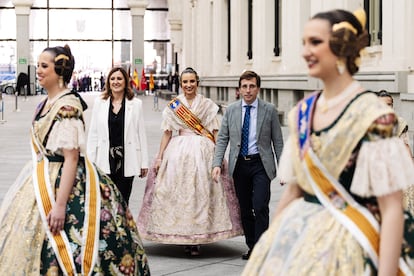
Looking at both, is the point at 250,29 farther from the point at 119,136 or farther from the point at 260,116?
the point at 260,116

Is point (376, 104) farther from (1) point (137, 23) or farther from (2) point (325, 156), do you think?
(1) point (137, 23)

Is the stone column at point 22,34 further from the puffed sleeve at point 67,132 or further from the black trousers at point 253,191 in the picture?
the puffed sleeve at point 67,132

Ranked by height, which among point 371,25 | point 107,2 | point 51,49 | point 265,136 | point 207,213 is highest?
point 107,2

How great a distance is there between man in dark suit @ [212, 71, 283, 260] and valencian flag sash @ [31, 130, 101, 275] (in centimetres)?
281

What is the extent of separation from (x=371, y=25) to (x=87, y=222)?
14.3 metres

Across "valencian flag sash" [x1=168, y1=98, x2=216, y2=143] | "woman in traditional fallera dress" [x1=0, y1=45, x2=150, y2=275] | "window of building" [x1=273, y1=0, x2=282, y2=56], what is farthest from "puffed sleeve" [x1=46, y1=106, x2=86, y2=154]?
"window of building" [x1=273, y1=0, x2=282, y2=56]

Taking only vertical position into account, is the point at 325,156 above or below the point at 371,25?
below

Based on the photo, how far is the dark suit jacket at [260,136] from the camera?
819 cm

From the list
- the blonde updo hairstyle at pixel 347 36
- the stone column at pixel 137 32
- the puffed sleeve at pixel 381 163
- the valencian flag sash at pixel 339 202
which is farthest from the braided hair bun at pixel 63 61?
the stone column at pixel 137 32

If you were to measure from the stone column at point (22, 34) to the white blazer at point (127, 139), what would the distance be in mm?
56040

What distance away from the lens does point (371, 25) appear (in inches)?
749

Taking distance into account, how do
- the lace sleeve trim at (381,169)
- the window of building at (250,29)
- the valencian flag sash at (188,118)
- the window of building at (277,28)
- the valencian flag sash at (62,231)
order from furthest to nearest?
the window of building at (250,29) → the window of building at (277,28) → the valencian flag sash at (188,118) → the valencian flag sash at (62,231) → the lace sleeve trim at (381,169)

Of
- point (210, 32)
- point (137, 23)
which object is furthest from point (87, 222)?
point (137, 23)

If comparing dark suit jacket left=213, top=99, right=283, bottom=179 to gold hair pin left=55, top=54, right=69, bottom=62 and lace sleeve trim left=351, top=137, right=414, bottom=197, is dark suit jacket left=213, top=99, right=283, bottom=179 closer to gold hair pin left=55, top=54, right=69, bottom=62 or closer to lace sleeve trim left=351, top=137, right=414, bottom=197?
gold hair pin left=55, top=54, right=69, bottom=62
